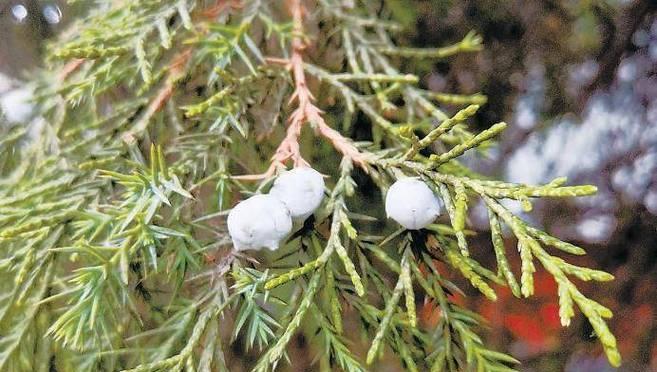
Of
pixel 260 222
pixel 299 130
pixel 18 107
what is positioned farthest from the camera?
pixel 18 107

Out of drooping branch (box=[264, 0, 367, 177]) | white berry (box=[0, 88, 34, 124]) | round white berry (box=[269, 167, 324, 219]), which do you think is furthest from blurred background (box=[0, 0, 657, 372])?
round white berry (box=[269, 167, 324, 219])

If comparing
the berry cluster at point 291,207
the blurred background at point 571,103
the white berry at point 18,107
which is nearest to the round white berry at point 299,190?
the berry cluster at point 291,207

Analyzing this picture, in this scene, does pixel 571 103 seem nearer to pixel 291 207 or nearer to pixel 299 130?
pixel 299 130

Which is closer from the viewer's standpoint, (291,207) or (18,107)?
(291,207)

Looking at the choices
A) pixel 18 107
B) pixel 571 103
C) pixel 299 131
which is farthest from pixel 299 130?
pixel 571 103

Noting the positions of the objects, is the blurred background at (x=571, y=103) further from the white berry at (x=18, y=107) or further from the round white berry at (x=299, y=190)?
the round white berry at (x=299, y=190)
